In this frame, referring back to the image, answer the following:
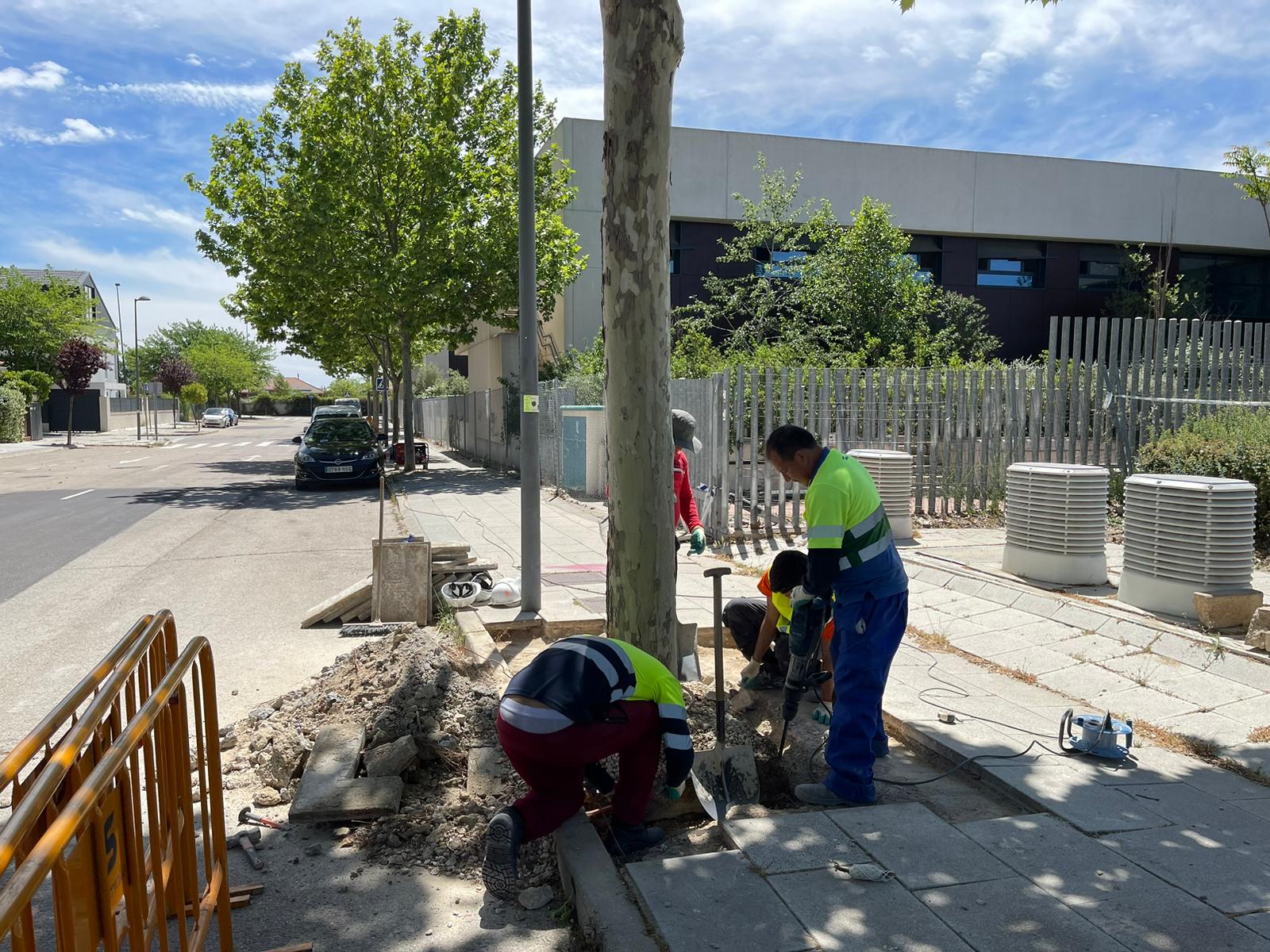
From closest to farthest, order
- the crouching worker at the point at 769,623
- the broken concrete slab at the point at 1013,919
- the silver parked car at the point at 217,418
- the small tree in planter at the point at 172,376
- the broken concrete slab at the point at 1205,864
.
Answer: the broken concrete slab at the point at 1013,919, the broken concrete slab at the point at 1205,864, the crouching worker at the point at 769,623, the small tree in planter at the point at 172,376, the silver parked car at the point at 217,418

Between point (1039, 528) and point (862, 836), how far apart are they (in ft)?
17.9

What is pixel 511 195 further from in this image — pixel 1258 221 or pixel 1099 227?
pixel 1258 221

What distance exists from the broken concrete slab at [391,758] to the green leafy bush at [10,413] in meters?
39.7

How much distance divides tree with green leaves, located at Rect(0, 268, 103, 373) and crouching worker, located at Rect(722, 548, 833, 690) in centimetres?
4591

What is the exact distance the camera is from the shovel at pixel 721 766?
4145mm

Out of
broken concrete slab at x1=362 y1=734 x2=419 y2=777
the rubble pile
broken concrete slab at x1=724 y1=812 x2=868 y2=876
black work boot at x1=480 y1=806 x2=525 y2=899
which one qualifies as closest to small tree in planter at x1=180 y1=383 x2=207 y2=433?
the rubble pile

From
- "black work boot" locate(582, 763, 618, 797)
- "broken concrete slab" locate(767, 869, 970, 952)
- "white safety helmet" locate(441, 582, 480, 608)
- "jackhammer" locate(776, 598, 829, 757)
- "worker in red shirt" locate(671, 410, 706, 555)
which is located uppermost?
"worker in red shirt" locate(671, 410, 706, 555)

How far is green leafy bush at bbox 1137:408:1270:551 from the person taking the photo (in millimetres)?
9328

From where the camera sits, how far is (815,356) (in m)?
18.0

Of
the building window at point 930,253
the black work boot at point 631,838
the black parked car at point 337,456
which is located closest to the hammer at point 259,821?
the black work boot at point 631,838

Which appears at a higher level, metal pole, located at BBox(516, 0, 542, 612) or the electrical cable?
metal pole, located at BBox(516, 0, 542, 612)

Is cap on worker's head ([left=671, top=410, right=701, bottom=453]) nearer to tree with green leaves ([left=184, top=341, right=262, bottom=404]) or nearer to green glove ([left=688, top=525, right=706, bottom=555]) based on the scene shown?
green glove ([left=688, top=525, right=706, bottom=555])

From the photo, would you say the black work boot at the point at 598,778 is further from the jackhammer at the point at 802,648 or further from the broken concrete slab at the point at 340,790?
the jackhammer at the point at 802,648

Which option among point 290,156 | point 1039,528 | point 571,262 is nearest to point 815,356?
point 571,262
